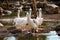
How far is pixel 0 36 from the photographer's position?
10.0 metres

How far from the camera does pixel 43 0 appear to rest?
22.8 metres

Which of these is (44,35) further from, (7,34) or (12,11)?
(12,11)

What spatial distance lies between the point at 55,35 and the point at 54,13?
7.97 metres

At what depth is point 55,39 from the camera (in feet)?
30.6

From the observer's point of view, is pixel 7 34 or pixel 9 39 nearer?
pixel 9 39

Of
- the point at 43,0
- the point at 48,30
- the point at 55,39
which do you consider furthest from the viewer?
the point at 43,0

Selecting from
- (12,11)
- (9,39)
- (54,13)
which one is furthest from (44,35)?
(12,11)

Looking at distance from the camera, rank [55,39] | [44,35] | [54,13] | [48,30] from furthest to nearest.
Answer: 1. [54,13]
2. [48,30]
3. [44,35]
4. [55,39]

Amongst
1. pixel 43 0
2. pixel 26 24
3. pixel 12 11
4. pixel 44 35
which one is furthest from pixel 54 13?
Result: pixel 44 35

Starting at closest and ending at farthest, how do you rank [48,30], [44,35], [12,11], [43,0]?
[44,35]
[48,30]
[12,11]
[43,0]

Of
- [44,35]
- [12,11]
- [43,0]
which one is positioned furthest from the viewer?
[43,0]

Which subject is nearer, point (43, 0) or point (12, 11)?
point (12, 11)

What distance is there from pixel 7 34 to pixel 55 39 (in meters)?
1.97

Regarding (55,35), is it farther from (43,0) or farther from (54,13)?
(43,0)
